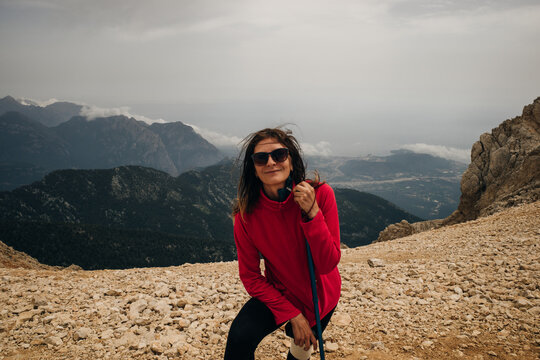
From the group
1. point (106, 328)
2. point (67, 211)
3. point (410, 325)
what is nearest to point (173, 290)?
point (106, 328)

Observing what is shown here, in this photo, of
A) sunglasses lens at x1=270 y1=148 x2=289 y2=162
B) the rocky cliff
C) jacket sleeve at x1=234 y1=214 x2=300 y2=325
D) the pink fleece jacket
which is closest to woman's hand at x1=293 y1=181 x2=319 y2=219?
the pink fleece jacket

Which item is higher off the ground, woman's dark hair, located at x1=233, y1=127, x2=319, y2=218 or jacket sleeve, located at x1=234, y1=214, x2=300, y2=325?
woman's dark hair, located at x1=233, y1=127, x2=319, y2=218

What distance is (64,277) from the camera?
996cm

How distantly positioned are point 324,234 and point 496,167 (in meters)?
39.3

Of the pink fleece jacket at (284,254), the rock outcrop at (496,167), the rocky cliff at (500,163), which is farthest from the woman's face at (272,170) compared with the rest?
the rock outcrop at (496,167)

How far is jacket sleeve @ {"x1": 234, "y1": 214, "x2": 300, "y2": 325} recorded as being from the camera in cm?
359

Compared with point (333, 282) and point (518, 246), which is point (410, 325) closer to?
point (333, 282)

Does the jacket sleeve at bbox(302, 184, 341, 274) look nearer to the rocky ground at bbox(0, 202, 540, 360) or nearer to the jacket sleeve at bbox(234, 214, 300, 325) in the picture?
the jacket sleeve at bbox(234, 214, 300, 325)

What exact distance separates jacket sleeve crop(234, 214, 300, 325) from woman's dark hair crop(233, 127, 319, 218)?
0.31m

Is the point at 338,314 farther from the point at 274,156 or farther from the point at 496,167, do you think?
the point at 496,167

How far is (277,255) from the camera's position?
3756 mm

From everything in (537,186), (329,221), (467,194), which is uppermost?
(329,221)

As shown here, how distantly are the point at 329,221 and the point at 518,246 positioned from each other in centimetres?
1048

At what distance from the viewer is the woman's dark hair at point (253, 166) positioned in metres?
3.93
